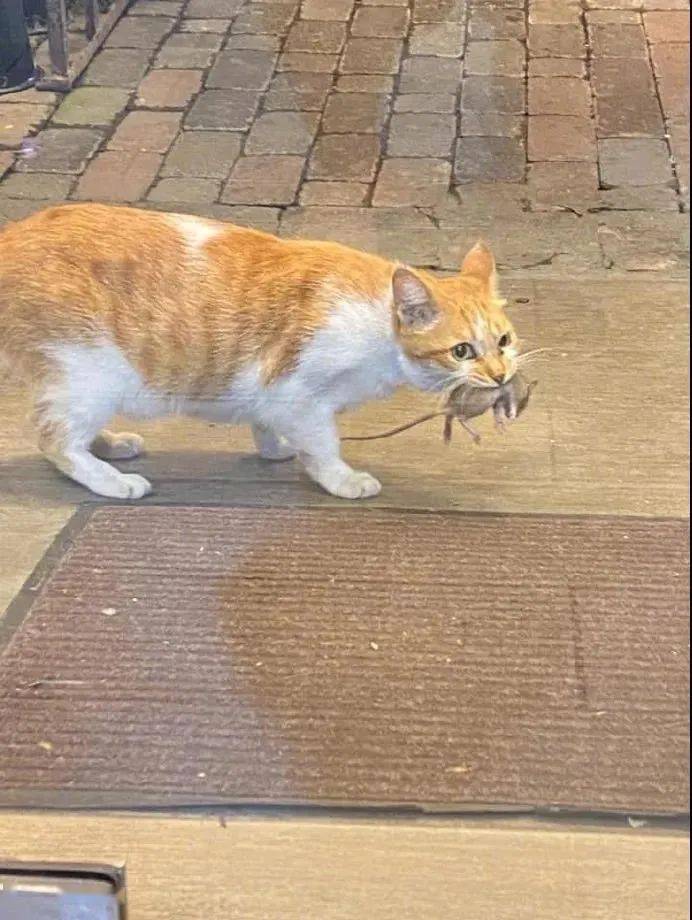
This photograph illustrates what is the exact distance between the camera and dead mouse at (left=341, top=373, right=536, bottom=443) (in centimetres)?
134

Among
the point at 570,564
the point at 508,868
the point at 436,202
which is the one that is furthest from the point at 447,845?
the point at 436,202

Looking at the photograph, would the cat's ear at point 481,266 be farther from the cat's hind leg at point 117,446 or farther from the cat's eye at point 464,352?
the cat's hind leg at point 117,446

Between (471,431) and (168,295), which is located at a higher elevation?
(168,295)

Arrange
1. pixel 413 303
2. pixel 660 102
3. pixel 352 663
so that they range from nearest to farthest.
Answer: pixel 660 102 < pixel 352 663 < pixel 413 303

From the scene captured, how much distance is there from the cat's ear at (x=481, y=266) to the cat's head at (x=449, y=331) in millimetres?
20

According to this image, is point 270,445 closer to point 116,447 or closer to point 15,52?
point 116,447

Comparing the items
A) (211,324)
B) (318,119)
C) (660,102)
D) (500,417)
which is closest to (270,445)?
(211,324)

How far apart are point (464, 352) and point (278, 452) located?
0.25 metres

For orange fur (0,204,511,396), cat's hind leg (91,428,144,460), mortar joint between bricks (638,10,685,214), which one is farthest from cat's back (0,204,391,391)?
mortar joint between bricks (638,10,685,214)

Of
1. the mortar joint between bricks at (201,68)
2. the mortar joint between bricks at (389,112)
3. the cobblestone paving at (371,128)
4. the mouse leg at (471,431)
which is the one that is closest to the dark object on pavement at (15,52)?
the cobblestone paving at (371,128)

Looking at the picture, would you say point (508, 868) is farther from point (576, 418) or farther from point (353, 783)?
point (576, 418)

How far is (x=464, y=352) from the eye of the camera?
1296 mm

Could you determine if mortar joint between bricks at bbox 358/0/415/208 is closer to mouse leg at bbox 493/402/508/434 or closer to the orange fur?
the orange fur

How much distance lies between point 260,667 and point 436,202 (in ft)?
2.01
